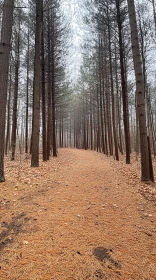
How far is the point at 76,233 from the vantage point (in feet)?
8.32

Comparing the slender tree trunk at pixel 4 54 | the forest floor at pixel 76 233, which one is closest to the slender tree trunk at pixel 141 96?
the forest floor at pixel 76 233

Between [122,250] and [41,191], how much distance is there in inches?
109

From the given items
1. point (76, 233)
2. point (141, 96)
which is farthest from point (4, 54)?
point (76, 233)

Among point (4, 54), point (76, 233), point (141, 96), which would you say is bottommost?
point (76, 233)

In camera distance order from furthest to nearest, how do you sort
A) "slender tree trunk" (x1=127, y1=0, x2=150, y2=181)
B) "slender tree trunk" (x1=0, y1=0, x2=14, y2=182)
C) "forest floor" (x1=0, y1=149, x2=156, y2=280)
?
1. "slender tree trunk" (x1=127, y1=0, x2=150, y2=181)
2. "slender tree trunk" (x1=0, y1=0, x2=14, y2=182)
3. "forest floor" (x1=0, y1=149, x2=156, y2=280)

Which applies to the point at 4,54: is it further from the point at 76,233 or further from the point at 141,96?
the point at 76,233

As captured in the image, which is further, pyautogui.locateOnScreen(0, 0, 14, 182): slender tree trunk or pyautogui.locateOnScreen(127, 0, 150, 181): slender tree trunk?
pyautogui.locateOnScreen(127, 0, 150, 181): slender tree trunk

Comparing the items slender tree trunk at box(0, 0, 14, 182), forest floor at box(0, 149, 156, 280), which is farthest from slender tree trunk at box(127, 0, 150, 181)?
slender tree trunk at box(0, 0, 14, 182)

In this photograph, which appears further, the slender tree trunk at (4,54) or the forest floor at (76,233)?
the slender tree trunk at (4,54)

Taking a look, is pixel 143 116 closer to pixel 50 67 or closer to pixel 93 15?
pixel 93 15

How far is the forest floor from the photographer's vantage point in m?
1.84

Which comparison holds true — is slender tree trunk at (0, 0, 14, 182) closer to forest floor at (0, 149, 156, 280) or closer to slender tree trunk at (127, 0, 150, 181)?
forest floor at (0, 149, 156, 280)

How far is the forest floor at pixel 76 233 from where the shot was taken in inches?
72.5

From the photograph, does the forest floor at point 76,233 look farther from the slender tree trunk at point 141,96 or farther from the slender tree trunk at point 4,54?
the slender tree trunk at point 4,54
